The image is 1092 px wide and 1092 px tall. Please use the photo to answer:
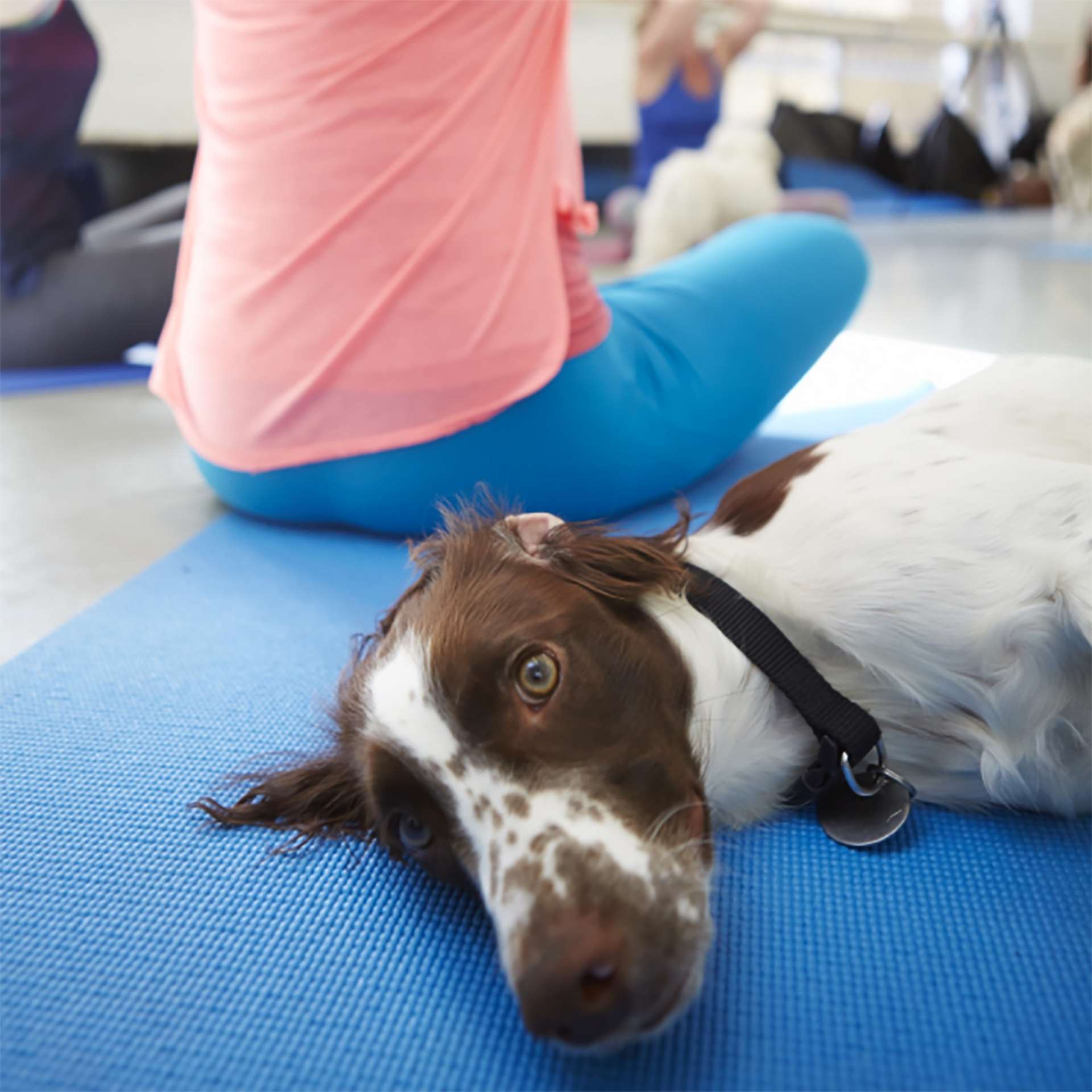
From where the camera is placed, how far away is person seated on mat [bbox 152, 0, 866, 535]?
7.87 feet

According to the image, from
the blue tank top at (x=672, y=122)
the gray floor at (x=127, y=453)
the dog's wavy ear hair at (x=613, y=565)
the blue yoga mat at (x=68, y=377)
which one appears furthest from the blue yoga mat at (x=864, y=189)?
the dog's wavy ear hair at (x=613, y=565)

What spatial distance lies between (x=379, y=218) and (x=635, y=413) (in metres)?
0.75

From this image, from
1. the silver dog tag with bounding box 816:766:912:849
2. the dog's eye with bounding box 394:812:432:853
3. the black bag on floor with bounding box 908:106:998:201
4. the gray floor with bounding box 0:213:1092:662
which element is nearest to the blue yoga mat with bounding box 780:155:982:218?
the black bag on floor with bounding box 908:106:998:201

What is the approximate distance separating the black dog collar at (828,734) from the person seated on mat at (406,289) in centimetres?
109

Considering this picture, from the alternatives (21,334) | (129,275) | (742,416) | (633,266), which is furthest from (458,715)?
(633,266)

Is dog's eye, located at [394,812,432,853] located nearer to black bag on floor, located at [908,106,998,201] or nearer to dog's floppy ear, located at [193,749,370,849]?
dog's floppy ear, located at [193,749,370,849]

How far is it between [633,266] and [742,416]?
4181 mm

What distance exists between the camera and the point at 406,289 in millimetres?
2428

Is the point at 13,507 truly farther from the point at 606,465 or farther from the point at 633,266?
the point at 633,266

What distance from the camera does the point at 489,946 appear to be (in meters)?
1.31

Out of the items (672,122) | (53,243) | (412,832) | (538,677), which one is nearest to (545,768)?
(538,677)

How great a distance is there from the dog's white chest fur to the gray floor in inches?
60.2

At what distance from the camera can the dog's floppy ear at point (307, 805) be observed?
157cm

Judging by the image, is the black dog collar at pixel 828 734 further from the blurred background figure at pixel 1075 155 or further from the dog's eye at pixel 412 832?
the blurred background figure at pixel 1075 155
